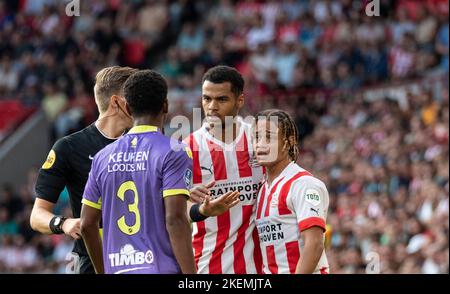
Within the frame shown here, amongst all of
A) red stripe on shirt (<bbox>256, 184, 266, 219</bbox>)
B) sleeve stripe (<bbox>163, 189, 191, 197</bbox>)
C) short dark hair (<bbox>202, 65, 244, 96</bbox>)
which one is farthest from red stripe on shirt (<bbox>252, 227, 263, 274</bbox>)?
sleeve stripe (<bbox>163, 189, 191, 197</bbox>)

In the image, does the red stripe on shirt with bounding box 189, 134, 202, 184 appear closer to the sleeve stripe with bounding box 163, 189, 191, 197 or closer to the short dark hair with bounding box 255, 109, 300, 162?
the short dark hair with bounding box 255, 109, 300, 162

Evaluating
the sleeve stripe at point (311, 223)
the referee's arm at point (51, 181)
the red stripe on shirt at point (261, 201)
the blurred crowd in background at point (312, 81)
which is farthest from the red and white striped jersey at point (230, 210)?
the blurred crowd in background at point (312, 81)

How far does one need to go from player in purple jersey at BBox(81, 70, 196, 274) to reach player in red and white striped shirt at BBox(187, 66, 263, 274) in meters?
1.33

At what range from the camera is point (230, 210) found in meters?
7.92

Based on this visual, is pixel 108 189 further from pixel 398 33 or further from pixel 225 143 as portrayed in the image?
pixel 398 33

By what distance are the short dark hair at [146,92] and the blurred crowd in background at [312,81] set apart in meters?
5.85

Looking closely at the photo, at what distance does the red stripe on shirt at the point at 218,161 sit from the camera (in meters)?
8.08

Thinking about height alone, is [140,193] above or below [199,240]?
above

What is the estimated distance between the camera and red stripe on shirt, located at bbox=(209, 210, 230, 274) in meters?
7.98

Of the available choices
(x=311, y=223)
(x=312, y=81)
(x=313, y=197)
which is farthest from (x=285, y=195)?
(x=312, y=81)

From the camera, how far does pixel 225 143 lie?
8172 millimetres

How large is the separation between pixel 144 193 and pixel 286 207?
114 centimetres

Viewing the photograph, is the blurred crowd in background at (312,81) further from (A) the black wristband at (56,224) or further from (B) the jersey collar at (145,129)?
(B) the jersey collar at (145,129)

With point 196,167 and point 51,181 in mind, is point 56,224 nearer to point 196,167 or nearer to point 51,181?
point 51,181
